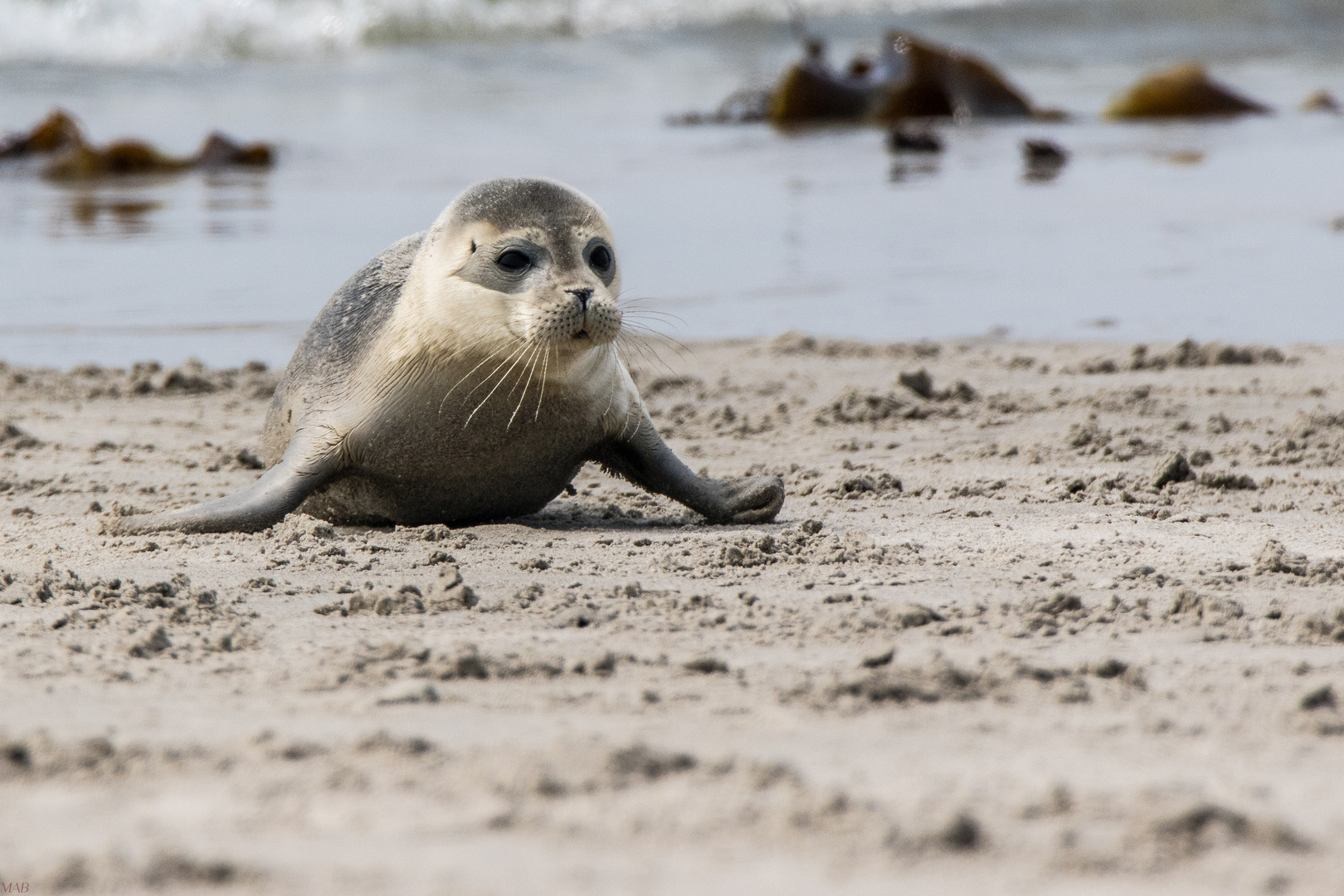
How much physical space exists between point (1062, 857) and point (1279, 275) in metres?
7.34

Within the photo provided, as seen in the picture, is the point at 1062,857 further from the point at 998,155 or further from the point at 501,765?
the point at 998,155

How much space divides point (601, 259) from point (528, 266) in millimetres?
244

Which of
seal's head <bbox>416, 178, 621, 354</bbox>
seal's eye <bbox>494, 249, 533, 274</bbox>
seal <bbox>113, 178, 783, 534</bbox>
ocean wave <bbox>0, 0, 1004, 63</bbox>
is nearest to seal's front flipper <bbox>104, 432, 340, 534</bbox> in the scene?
seal <bbox>113, 178, 783, 534</bbox>

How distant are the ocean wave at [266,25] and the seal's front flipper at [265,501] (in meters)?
22.9

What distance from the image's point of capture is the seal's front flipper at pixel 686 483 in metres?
4.50

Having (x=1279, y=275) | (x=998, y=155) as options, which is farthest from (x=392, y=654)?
(x=998, y=155)

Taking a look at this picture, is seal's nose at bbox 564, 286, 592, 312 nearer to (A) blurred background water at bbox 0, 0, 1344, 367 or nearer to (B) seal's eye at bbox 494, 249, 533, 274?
(B) seal's eye at bbox 494, 249, 533, 274

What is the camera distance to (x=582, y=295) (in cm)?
415

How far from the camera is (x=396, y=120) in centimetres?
1902

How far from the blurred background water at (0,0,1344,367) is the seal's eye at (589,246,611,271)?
3.36m

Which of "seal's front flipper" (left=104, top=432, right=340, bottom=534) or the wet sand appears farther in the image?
"seal's front flipper" (left=104, top=432, right=340, bottom=534)

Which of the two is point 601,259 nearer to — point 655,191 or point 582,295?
point 582,295

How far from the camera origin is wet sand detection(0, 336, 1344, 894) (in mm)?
2053

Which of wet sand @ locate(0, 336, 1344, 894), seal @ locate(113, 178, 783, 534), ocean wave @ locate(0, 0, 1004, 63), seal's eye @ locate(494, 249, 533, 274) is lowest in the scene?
wet sand @ locate(0, 336, 1344, 894)
